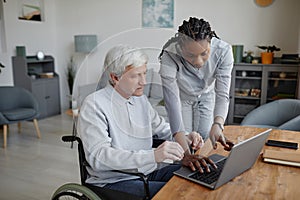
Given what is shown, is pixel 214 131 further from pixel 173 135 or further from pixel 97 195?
pixel 97 195

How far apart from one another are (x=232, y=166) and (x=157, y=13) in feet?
12.9

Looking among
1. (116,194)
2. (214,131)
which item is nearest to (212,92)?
(214,131)

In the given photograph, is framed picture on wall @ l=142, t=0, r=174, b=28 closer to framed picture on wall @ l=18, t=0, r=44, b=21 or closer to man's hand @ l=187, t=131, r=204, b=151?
framed picture on wall @ l=18, t=0, r=44, b=21

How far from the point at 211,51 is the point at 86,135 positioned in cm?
61

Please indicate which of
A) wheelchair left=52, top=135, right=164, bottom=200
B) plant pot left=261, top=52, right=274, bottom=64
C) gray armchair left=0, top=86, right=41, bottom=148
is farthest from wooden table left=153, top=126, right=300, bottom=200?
gray armchair left=0, top=86, right=41, bottom=148

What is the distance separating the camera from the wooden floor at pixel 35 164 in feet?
8.15

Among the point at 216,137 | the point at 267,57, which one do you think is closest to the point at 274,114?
the point at 267,57

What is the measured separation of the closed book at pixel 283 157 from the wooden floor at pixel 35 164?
5.78 feet

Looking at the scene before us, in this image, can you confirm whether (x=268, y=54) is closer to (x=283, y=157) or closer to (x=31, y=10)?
(x=283, y=157)

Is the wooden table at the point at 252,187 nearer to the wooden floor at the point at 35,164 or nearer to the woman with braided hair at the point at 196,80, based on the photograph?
the woman with braided hair at the point at 196,80

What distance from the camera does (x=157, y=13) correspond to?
461cm

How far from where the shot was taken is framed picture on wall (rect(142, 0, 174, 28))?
4500 millimetres

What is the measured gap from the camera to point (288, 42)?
3.96 meters

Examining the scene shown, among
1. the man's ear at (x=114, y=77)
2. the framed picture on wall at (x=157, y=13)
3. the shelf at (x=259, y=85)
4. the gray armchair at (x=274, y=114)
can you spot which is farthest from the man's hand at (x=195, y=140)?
the framed picture on wall at (x=157, y=13)
